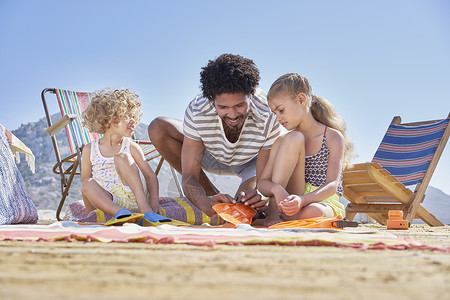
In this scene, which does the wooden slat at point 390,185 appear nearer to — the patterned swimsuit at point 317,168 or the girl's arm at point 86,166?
the patterned swimsuit at point 317,168

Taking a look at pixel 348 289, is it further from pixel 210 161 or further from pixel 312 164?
pixel 210 161

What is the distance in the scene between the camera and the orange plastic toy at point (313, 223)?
2.21 meters

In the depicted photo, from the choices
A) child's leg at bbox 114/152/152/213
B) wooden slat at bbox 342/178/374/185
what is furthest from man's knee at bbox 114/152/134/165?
wooden slat at bbox 342/178/374/185

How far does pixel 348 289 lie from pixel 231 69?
2112 millimetres

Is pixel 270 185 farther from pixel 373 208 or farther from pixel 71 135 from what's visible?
pixel 71 135

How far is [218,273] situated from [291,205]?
1.44m

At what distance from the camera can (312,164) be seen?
9.39ft

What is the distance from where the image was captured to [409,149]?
14.9 feet

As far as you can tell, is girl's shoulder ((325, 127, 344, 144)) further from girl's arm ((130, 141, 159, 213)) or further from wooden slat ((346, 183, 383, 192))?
wooden slat ((346, 183, 383, 192))

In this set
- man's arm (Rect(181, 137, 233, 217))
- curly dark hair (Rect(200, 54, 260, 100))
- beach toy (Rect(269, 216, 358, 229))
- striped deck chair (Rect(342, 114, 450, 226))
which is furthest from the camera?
striped deck chair (Rect(342, 114, 450, 226))

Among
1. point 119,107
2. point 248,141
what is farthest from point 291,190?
point 119,107

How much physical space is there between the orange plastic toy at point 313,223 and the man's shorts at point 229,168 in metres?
0.95

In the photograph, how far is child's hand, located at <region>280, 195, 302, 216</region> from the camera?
228 centimetres

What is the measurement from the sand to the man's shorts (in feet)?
6.42
